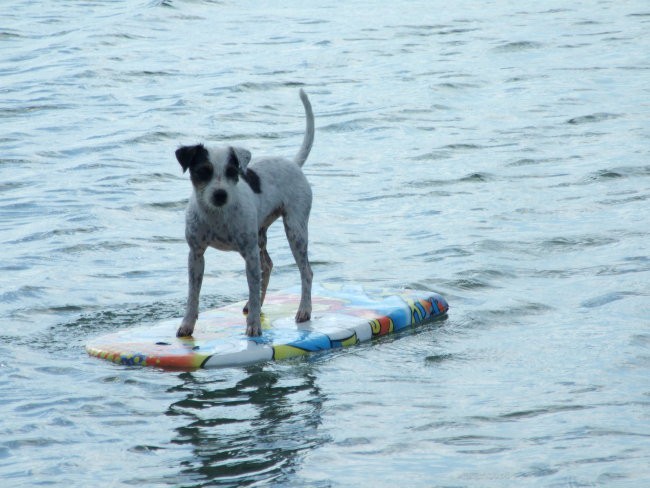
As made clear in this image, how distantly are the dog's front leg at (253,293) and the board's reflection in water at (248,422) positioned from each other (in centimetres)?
44

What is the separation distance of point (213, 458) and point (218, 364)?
1.65 meters

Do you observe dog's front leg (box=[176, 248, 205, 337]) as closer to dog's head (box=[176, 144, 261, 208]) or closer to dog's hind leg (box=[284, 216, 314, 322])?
dog's head (box=[176, 144, 261, 208])

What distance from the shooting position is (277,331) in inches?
379

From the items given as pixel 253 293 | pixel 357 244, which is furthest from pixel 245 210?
pixel 357 244

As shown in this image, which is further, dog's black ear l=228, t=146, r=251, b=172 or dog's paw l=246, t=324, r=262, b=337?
dog's paw l=246, t=324, r=262, b=337

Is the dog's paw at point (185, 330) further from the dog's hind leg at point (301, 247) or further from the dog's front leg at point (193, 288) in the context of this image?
the dog's hind leg at point (301, 247)

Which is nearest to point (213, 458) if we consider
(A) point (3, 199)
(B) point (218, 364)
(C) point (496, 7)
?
(B) point (218, 364)

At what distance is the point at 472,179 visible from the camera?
16547mm

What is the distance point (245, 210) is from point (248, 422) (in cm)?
153

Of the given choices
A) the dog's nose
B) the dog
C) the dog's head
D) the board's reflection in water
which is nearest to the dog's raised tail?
the dog

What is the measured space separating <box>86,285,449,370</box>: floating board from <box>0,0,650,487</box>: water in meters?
0.16

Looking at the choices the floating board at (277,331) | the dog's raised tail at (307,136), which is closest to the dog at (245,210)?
the dog's raised tail at (307,136)

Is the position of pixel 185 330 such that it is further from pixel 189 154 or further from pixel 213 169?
pixel 189 154

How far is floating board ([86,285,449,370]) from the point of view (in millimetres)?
9148
